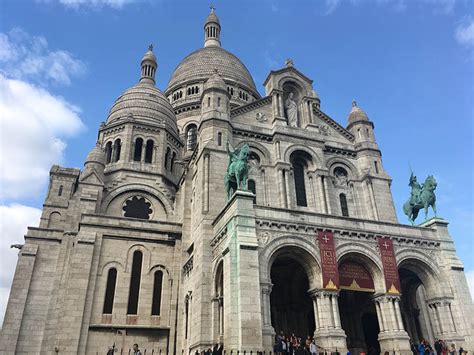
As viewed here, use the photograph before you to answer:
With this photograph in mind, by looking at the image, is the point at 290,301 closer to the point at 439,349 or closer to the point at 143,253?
the point at 439,349

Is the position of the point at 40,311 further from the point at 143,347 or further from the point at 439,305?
the point at 439,305

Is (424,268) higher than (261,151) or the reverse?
the reverse

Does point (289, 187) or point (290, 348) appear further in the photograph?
point (289, 187)

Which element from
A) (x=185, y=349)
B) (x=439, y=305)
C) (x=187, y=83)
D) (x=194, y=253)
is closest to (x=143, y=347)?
(x=185, y=349)

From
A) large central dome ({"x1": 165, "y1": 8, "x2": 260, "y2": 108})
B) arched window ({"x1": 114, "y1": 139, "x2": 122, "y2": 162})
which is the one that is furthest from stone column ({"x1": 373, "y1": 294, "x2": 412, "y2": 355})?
large central dome ({"x1": 165, "y1": 8, "x2": 260, "y2": 108})

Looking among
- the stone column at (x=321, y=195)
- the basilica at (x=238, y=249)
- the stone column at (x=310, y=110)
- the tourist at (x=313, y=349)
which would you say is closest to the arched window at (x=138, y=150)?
the basilica at (x=238, y=249)

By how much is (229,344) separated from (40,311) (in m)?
15.3

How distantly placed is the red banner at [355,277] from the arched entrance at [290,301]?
326 cm

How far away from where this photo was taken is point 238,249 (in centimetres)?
1881

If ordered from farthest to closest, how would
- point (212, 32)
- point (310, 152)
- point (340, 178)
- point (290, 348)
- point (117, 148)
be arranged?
point (212, 32) < point (117, 148) < point (340, 178) < point (310, 152) < point (290, 348)

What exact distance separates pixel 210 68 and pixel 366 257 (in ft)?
116

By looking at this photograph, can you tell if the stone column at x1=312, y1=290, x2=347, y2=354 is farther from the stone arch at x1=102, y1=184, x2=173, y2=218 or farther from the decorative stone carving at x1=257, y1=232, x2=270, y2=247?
the stone arch at x1=102, y1=184, x2=173, y2=218

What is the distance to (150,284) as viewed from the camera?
89.2ft

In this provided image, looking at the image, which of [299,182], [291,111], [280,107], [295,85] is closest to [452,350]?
[299,182]
